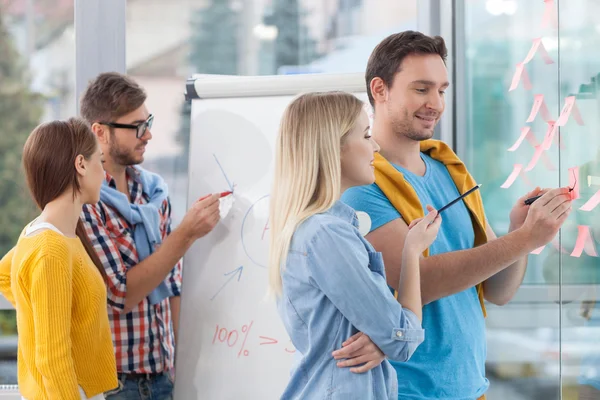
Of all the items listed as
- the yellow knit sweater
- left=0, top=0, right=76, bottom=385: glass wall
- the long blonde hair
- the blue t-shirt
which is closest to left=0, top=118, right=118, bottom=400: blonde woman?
the yellow knit sweater

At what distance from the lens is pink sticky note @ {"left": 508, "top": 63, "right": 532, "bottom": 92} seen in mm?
1990

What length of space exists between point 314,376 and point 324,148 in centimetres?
42

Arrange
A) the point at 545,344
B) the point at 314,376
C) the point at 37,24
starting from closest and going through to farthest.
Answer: the point at 314,376
the point at 545,344
the point at 37,24

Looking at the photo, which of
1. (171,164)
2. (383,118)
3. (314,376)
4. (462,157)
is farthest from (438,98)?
(171,164)

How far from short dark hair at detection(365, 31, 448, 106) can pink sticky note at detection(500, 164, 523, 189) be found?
1.63 feet

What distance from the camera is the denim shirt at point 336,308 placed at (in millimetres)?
1308

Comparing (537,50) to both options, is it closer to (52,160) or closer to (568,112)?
(568,112)

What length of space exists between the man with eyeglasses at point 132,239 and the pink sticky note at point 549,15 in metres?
1.01

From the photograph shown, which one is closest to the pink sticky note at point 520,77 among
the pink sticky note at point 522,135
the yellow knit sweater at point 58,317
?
the pink sticky note at point 522,135

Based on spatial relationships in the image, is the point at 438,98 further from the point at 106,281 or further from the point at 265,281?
the point at 106,281

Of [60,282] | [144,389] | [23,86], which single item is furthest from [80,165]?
[23,86]

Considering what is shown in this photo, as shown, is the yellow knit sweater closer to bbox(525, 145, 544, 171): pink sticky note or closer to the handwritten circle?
the handwritten circle

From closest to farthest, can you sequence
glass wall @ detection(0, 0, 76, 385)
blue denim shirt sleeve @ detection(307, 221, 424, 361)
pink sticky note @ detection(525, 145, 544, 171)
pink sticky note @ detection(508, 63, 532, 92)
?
1. blue denim shirt sleeve @ detection(307, 221, 424, 361)
2. pink sticky note @ detection(525, 145, 544, 171)
3. pink sticky note @ detection(508, 63, 532, 92)
4. glass wall @ detection(0, 0, 76, 385)

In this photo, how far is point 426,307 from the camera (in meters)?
1.57
